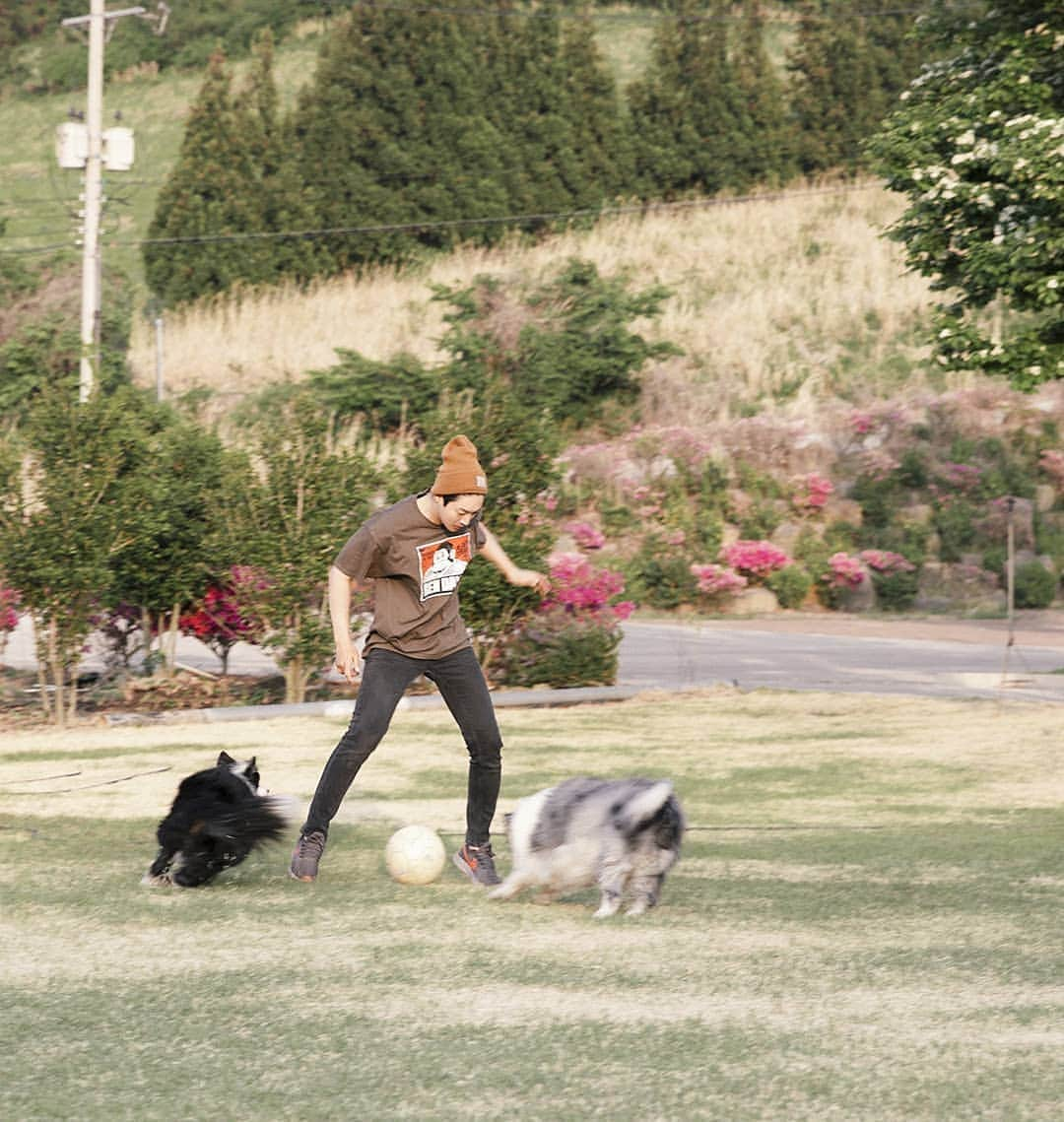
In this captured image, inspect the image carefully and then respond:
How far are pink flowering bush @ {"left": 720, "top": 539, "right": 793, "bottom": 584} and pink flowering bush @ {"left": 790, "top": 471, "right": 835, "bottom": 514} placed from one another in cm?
218

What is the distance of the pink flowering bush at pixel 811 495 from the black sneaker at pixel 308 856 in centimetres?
2407

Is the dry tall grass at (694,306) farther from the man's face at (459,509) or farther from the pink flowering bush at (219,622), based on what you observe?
the man's face at (459,509)

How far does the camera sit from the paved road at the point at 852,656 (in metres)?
17.5

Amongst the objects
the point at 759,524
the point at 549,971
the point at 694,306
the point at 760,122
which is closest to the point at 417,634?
the point at 549,971

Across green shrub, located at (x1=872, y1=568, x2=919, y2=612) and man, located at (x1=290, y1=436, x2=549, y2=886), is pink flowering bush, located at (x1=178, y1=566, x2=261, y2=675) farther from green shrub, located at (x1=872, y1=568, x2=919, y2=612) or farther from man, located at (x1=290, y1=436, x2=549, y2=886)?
green shrub, located at (x1=872, y1=568, x2=919, y2=612)

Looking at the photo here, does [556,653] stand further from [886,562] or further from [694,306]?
[694,306]

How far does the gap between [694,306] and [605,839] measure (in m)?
34.4

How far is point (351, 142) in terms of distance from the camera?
164 feet

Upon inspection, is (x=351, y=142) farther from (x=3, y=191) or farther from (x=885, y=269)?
(x=3, y=191)

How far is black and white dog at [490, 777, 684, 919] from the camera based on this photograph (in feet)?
22.6

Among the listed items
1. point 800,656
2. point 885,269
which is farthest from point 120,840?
point 885,269

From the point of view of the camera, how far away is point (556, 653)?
1633 centimetres

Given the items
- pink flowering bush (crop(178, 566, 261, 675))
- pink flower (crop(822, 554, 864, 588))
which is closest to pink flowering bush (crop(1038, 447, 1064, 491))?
pink flower (crop(822, 554, 864, 588))

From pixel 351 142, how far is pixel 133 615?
36676mm
